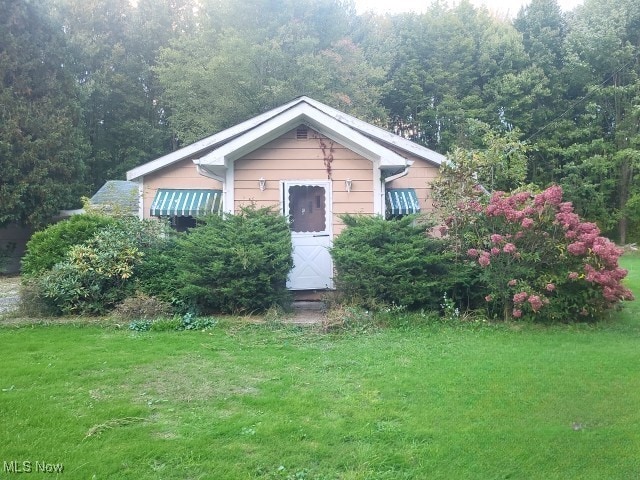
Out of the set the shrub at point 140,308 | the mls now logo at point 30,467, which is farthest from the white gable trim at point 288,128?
the mls now logo at point 30,467

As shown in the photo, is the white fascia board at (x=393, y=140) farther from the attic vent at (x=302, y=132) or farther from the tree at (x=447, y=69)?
the tree at (x=447, y=69)

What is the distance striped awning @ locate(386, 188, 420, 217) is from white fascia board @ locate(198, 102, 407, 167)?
4.05 feet

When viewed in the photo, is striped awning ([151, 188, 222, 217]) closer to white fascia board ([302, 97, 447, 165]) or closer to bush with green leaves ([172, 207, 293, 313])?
bush with green leaves ([172, 207, 293, 313])

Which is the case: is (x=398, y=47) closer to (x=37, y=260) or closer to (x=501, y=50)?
(x=501, y=50)

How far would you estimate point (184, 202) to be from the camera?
10312mm

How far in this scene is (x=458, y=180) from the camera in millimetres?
8969

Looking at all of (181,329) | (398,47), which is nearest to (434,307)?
(181,329)

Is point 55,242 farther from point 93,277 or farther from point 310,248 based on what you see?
point 310,248

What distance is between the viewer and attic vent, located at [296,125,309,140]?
9.63 meters

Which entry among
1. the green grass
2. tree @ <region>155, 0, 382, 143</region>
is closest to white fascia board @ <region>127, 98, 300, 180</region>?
the green grass

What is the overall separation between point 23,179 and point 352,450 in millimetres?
18683

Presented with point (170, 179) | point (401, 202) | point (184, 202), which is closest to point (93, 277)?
point (184, 202)

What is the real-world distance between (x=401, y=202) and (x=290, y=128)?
2904mm

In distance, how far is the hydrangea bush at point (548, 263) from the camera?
7016 millimetres
